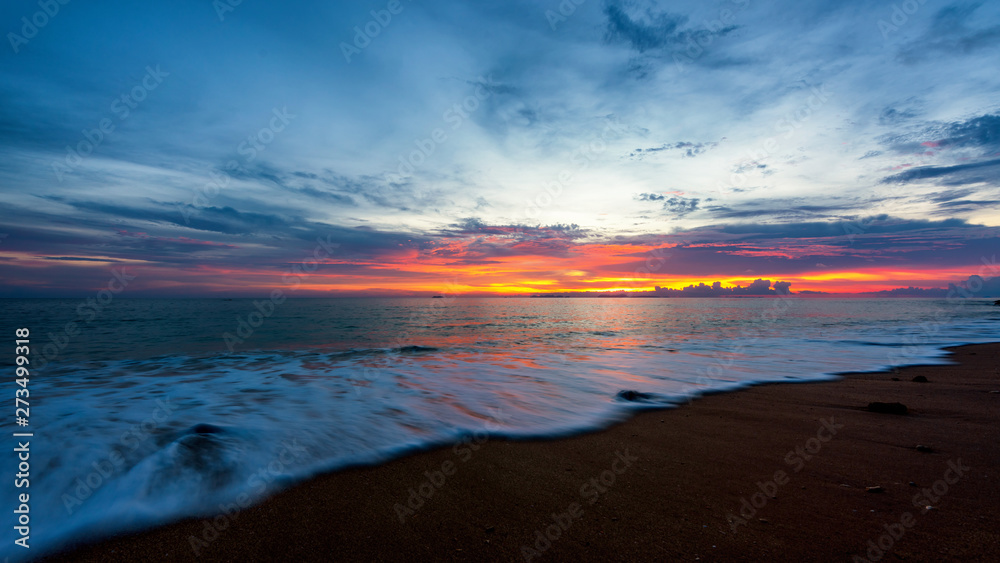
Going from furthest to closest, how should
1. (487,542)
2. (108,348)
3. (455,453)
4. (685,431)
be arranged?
1. (108,348)
2. (685,431)
3. (455,453)
4. (487,542)

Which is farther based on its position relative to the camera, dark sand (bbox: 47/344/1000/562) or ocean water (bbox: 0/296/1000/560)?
ocean water (bbox: 0/296/1000/560)

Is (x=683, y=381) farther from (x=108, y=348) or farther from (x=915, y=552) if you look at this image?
(x=108, y=348)

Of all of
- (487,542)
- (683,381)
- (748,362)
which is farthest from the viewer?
(748,362)

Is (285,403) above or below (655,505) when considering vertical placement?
below

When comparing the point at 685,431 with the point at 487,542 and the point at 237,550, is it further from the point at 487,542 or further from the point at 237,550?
the point at 237,550

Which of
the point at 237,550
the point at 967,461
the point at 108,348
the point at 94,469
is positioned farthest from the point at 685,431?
the point at 108,348

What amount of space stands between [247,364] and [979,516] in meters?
15.9

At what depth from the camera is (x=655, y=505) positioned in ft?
12.4

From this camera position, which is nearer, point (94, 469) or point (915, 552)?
point (915, 552)

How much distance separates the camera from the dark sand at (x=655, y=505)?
10.2ft

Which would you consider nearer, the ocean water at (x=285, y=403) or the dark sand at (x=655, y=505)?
the dark sand at (x=655, y=505)

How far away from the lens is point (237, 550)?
3121mm

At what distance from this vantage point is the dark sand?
310 centimetres

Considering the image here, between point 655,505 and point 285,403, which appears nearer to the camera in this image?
point 655,505
